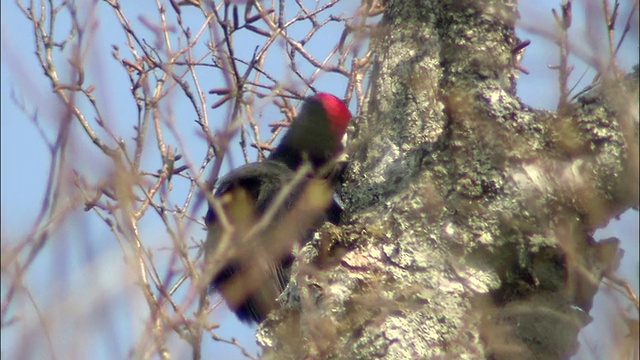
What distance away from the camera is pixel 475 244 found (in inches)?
107

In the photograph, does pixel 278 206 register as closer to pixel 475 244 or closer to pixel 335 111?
pixel 475 244

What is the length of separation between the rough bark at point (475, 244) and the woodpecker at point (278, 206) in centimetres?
36

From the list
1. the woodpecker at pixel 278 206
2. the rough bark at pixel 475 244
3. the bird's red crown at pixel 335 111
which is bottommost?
the rough bark at pixel 475 244

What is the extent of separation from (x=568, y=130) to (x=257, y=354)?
1137 millimetres

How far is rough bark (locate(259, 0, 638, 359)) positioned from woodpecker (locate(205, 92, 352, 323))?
1.19 feet

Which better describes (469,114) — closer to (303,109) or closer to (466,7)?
(466,7)

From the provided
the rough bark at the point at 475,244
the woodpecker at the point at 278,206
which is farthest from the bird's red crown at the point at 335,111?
the rough bark at the point at 475,244

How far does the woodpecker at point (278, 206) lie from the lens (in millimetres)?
3486

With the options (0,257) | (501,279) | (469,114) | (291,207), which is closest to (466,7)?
(469,114)

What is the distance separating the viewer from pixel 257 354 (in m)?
2.94

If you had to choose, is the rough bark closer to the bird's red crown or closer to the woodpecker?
the woodpecker

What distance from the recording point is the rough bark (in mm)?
2594

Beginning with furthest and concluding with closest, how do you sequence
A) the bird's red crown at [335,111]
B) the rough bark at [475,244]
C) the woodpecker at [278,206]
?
the bird's red crown at [335,111], the woodpecker at [278,206], the rough bark at [475,244]

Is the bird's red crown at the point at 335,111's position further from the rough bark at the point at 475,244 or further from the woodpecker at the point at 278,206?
the rough bark at the point at 475,244
